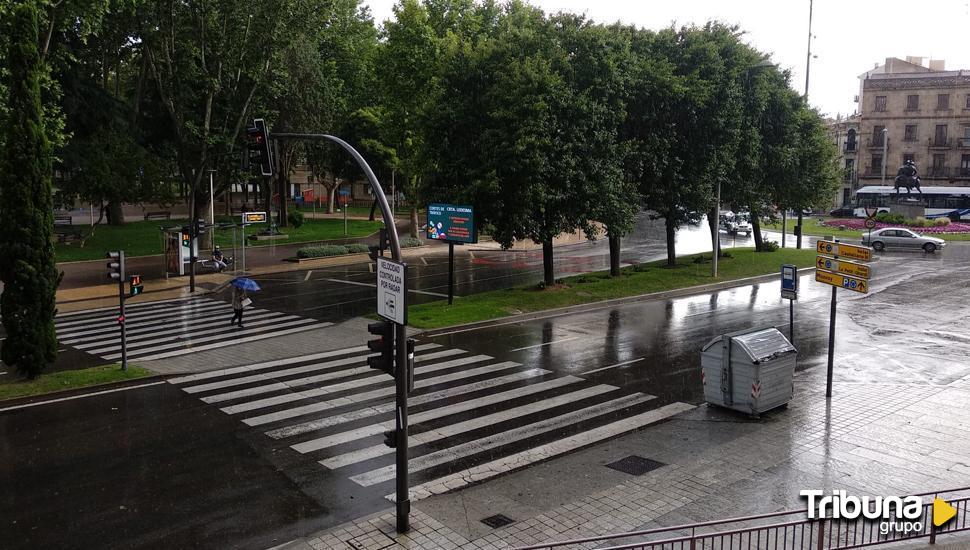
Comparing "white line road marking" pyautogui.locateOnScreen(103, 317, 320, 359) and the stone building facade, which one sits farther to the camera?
the stone building facade

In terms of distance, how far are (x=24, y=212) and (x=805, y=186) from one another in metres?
39.0

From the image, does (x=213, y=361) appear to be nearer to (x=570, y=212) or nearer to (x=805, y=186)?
(x=570, y=212)

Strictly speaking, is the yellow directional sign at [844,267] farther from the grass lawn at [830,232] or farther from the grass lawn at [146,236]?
the grass lawn at [830,232]

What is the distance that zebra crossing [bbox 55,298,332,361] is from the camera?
21609 mm

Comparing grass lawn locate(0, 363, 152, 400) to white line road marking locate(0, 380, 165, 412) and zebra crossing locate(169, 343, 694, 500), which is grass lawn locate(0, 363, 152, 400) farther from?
zebra crossing locate(169, 343, 694, 500)

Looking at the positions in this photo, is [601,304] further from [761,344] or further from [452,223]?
[761,344]

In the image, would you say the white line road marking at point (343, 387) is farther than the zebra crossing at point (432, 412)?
Yes

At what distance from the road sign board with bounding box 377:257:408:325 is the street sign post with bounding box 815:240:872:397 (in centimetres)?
1003

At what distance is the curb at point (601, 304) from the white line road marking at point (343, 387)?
4.88 m

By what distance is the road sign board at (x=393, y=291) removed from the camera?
1036 cm

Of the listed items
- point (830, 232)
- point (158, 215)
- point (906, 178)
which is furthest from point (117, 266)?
point (906, 178)

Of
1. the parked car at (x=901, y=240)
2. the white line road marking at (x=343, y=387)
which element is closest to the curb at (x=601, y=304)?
the white line road marking at (x=343, y=387)

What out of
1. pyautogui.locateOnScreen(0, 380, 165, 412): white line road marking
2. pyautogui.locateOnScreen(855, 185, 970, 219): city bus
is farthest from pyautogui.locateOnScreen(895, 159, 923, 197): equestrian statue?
pyautogui.locateOnScreen(0, 380, 165, 412): white line road marking

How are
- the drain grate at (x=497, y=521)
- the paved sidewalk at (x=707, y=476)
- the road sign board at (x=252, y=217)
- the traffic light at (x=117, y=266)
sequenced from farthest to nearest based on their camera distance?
the road sign board at (x=252, y=217)
the traffic light at (x=117, y=266)
the drain grate at (x=497, y=521)
the paved sidewalk at (x=707, y=476)
